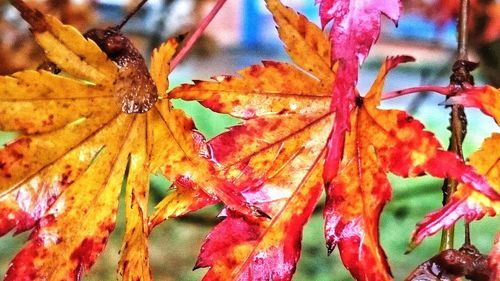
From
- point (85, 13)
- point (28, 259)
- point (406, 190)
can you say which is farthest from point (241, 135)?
point (85, 13)

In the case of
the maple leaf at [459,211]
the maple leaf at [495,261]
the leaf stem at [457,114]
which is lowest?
the maple leaf at [495,261]

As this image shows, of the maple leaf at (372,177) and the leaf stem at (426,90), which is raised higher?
the leaf stem at (426,90)

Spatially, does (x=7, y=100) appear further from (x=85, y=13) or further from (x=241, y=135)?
(x=85, y=13)

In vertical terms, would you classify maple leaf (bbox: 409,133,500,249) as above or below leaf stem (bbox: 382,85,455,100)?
below

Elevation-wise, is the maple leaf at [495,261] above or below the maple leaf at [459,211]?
below

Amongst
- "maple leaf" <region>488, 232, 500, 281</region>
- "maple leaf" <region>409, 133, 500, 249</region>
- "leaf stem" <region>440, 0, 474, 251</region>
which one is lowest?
"maple leaf" <region>488, 232, 500, 281</region>

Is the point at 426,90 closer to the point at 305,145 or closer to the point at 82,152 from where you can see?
the point at 305,145
